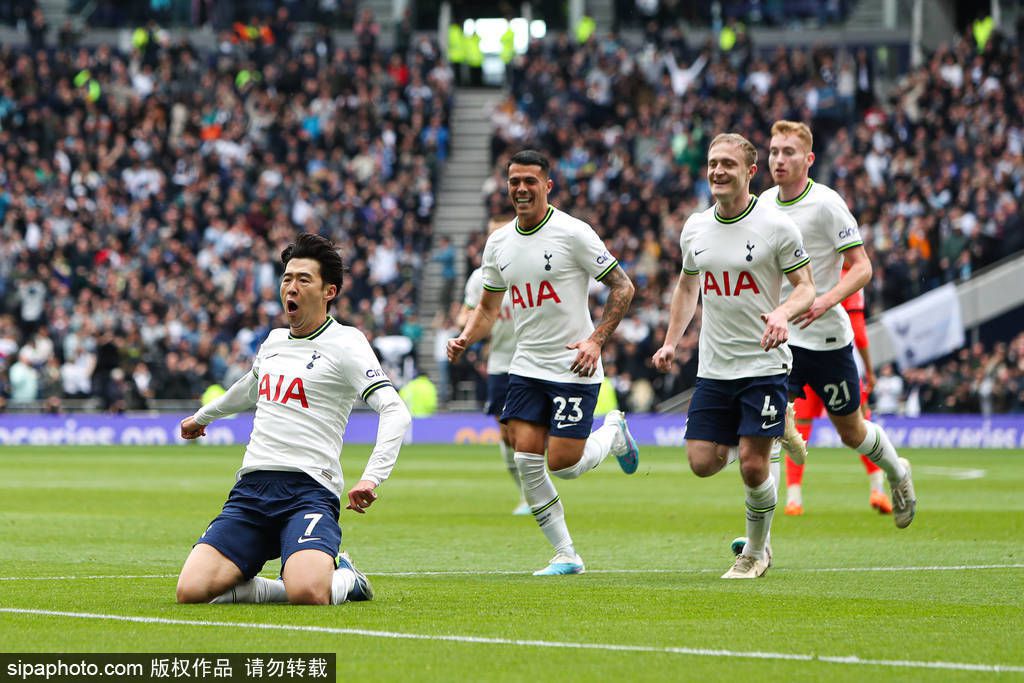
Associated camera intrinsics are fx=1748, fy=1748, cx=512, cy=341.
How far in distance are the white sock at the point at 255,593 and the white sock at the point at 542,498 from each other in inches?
89.9

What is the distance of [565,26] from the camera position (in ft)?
147

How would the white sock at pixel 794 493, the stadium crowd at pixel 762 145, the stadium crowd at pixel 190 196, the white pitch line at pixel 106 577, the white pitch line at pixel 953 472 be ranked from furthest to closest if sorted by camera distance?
the stadium crowd at pixel 190 196 → the stadium crowd at pixel 762 145 → the white pitch line at pixel 953 472 → the white sock at pixel 794 493 → the white pitch line at pixel 106 577

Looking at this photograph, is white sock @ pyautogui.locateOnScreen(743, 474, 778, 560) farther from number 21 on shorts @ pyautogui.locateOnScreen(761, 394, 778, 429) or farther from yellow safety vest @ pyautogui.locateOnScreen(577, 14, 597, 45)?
yellow safety vest @ pyautogui.locateOnScreen(577, 14, 597, 45)

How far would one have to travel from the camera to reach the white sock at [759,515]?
35.4 ft

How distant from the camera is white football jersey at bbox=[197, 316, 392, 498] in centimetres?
929

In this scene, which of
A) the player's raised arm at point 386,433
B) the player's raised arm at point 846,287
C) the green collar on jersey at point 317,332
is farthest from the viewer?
the player's raised arm at point 846,287

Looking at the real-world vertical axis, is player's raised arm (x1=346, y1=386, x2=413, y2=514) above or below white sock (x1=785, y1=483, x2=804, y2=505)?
above

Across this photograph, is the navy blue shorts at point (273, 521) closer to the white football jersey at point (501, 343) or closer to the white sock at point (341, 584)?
the white sock at point (341, 584)

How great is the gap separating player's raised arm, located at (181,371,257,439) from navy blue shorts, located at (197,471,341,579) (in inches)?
16.1

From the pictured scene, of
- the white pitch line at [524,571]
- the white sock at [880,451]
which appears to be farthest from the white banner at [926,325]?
the white pitch line at [524,571]

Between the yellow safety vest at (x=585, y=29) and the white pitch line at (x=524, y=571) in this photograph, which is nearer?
the white pitch line at (x=524, y=571)

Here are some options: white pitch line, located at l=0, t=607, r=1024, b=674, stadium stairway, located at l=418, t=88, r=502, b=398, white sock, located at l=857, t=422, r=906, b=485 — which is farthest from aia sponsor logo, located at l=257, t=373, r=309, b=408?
stadium stairway, located at l=418, t=88, r=502, b=398

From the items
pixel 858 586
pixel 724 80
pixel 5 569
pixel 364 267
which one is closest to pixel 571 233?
pixel 858 586

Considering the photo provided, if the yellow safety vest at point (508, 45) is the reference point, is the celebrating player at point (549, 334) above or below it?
below
